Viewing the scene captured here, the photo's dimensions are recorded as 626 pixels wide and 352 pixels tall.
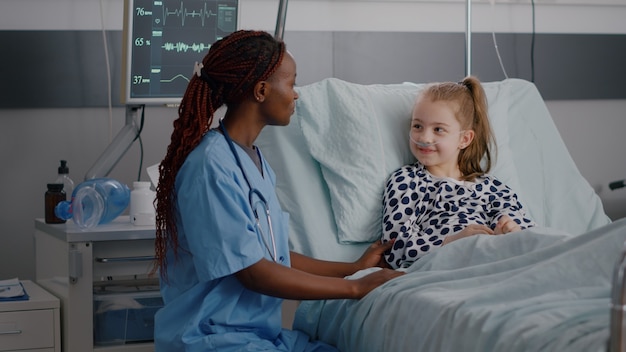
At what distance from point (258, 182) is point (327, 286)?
252 millimetres

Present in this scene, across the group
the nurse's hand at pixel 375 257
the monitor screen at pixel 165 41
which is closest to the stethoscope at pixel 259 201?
the nurse's hand at pixel 375 257

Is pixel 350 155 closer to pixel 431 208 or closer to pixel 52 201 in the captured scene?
pixel 431 208

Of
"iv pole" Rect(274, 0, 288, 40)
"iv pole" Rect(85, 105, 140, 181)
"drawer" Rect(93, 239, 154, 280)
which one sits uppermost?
"iv pole" Rect(274, 0, 288, 40)

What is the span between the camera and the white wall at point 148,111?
286 centimetres

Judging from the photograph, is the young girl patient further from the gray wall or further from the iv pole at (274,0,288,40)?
the gray wall

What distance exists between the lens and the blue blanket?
3.96 ft

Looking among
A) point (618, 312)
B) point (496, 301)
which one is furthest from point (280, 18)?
point (618, 312)

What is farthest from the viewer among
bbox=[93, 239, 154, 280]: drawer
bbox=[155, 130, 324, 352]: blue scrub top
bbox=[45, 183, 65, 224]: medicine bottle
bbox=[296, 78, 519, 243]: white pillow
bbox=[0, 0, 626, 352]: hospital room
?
bbox=[45, 183, 65, 224]: medicine bottle

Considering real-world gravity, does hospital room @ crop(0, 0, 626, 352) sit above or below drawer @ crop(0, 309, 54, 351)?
above

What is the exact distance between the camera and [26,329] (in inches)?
86.0

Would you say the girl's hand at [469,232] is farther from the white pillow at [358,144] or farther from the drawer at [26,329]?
the drawer at [26,329]

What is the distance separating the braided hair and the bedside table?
0.64 meters

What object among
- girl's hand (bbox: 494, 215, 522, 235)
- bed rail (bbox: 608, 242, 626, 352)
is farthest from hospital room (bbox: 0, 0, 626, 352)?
girl's hand (bbox: 494, 215, 522, 235)

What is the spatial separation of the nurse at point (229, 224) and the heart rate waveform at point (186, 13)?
921mm
